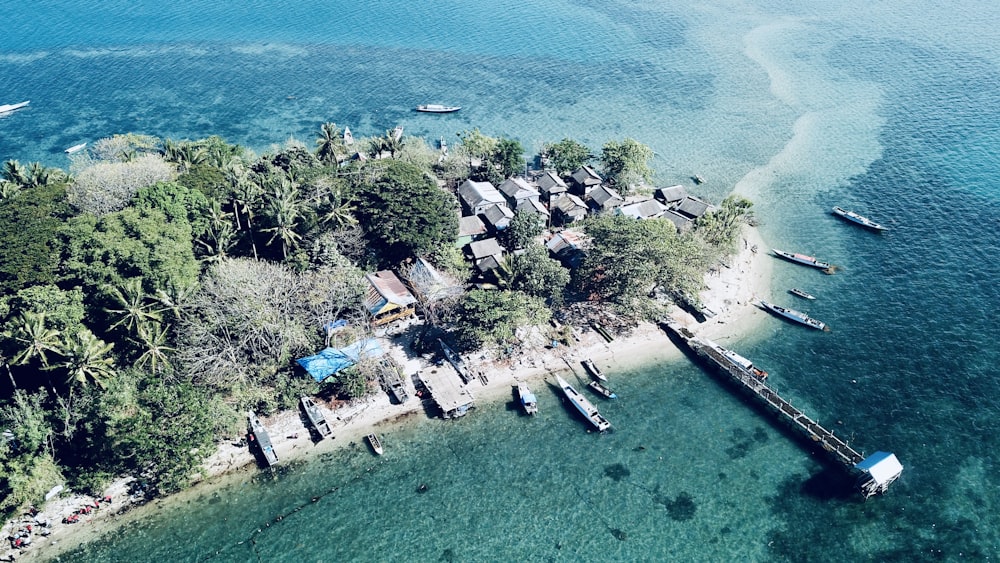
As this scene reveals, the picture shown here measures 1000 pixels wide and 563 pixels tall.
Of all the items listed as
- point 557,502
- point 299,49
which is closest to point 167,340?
point 557,502

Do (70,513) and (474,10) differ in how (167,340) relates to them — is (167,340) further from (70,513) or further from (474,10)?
(474,10)

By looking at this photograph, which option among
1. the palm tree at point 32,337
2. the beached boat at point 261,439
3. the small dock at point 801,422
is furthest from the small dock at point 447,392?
the palm tree at point 32,337

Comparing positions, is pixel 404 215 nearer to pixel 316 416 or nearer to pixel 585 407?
pixel 316 416

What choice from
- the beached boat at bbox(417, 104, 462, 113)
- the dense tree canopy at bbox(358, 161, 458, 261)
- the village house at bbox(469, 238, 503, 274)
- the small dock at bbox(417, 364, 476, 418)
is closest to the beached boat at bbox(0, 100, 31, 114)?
Result: the beached boat at bbox(417, 104, 462, 113)

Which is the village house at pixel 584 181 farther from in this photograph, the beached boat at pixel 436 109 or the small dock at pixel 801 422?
the beached boat at pixel 436 109

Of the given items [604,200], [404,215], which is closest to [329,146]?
[404,215]

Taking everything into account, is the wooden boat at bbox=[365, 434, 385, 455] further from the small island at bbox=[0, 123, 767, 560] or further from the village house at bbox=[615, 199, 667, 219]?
the village house at bbox=[615, 199, 667, 219]
